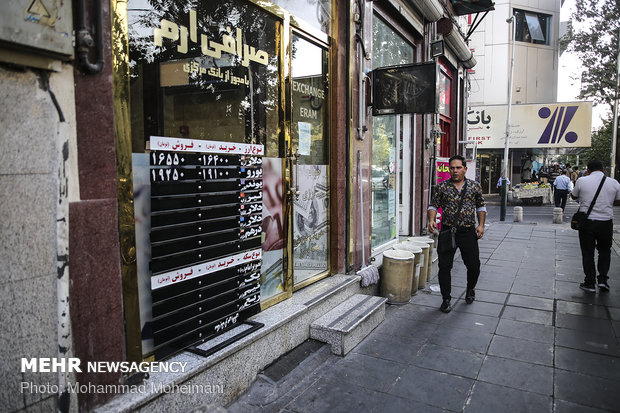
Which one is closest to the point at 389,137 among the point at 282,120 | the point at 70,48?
the point at 282,120

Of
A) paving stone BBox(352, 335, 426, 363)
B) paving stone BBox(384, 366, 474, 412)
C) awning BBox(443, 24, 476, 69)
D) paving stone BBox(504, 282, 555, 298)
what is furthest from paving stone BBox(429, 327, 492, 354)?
awning BBox(443, 24, 476, 69)

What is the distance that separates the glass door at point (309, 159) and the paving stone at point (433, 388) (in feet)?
5.34

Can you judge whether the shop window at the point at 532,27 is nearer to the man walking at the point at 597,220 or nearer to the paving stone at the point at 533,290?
the man walking at the point at 597,220

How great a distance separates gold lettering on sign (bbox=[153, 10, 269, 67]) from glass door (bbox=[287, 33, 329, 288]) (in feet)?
2.07

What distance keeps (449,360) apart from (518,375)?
1.95 ft

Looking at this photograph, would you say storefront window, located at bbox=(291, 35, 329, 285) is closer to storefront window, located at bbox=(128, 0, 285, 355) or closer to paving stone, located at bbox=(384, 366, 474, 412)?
storefront window, located at bbox=(128, 0, 285, 355)

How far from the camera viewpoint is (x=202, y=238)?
319 centimetres

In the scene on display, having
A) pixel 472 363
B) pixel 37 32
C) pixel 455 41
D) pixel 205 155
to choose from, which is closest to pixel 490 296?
pixel 472 363

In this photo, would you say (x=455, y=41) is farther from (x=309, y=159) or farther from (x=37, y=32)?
(x=37, y=32)

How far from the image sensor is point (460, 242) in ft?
17.9

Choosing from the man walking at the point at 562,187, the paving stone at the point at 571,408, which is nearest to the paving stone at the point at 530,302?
the paving stone at the point at 571,408

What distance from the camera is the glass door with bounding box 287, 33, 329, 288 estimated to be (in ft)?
15.5

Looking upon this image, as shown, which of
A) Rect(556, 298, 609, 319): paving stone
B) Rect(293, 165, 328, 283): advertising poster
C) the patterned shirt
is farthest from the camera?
the patterned shirt

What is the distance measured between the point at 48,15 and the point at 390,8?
6135 millimetres
